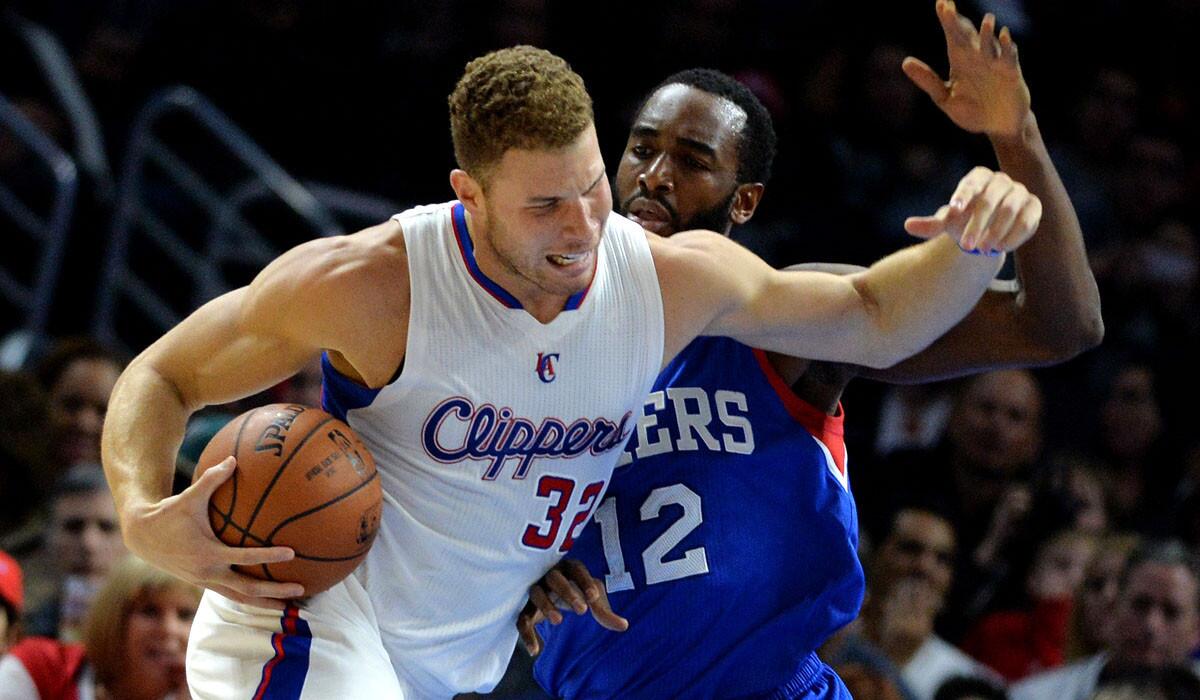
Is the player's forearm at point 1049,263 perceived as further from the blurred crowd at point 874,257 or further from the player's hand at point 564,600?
the blurred crowd at point 874,257

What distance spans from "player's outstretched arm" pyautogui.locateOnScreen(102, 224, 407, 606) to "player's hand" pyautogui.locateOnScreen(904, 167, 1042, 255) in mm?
1122

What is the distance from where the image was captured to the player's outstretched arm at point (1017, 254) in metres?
3.51

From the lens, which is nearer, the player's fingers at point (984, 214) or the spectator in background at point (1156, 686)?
the player's fingers at point (984, 214)

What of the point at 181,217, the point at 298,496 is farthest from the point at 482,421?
the point at 181,217

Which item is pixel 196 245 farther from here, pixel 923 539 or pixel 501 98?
pixel 501 98

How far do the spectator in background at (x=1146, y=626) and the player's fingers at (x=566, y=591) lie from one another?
9.20 ft

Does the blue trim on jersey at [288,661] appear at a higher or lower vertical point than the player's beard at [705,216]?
lower

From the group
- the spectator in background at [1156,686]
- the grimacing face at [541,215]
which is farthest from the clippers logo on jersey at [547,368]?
the spectator in background at [1156,686]

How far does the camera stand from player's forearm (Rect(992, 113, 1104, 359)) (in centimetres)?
358

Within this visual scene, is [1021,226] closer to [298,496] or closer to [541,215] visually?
[541,215]

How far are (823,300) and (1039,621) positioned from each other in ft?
11.1

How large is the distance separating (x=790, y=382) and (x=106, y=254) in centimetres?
457

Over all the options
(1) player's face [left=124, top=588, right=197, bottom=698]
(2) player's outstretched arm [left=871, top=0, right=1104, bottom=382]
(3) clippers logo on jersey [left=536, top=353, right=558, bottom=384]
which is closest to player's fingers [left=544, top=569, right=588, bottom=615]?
(3) clippers logo on jersey [left=536, top=353, right=558, bottom=384]

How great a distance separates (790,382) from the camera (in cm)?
368
